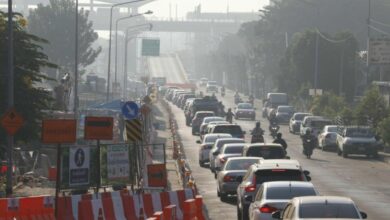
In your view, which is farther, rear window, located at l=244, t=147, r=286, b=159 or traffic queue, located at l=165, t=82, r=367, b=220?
rear window, located at l=244, t=147, r=286, b=159

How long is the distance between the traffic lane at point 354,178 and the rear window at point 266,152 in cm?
167

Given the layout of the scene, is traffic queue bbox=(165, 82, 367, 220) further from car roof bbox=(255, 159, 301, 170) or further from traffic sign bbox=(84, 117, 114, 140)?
traffic sign bbox=(84, 117, 114, 140)

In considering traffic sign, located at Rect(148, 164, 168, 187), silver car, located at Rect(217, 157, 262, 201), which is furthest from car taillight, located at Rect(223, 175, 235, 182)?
traffic sign, located at Rect(148, 164, 168, 187)

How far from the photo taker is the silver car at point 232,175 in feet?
115

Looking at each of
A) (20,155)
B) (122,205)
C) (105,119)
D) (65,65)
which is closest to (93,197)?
(122,205)

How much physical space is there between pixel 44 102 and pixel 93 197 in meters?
13.2

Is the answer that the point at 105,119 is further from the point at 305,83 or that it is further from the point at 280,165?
the point at 305,83

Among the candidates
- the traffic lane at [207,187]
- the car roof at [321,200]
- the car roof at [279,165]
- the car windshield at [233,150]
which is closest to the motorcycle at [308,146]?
the traffic lane at [207,187]

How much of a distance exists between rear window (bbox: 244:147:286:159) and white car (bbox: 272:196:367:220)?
64.2 feet

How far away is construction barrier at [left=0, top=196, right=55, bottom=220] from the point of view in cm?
2467

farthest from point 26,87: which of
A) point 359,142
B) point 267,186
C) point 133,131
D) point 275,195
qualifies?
point 359,142

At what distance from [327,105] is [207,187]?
55.1 metres

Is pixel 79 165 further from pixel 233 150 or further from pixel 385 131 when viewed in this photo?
pixel 385 131

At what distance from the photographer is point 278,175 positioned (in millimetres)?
27969
